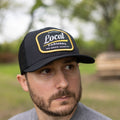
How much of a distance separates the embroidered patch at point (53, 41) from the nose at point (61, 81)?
0.64 ft

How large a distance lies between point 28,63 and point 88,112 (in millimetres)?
662

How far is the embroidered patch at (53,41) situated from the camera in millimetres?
1484

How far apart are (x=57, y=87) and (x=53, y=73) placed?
0.37ft

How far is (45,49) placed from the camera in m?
1.48

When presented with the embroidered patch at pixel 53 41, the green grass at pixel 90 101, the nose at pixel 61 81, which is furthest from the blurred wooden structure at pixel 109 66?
the nose at pixel 61 81

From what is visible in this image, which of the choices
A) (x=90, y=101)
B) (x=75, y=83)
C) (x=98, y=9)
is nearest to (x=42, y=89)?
(x=75, y=83)

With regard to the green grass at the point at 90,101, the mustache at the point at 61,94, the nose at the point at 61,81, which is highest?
the nose at the point at 61,81

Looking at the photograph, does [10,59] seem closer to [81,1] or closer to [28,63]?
[81,1]

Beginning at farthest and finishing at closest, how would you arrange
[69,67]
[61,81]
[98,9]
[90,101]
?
[98,9] → [90,101] → [69,67] → [61,81]

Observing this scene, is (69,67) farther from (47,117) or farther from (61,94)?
(47,117)

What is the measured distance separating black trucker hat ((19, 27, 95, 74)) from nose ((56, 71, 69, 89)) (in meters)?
0.13

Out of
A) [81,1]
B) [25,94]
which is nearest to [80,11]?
[81,1]

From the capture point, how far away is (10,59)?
24375mm

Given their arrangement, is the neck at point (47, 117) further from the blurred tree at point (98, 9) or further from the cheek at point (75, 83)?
the blurred tree at point (98, 9)
